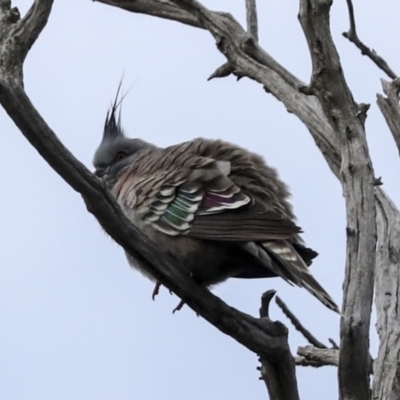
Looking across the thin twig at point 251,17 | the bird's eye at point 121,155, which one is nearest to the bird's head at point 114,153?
the bird's eye at point 121,155

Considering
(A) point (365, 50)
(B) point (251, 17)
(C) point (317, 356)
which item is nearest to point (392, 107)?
(A) point (365, 50)

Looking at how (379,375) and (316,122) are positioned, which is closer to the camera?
(379,375)

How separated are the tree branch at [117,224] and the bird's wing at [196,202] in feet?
0.90

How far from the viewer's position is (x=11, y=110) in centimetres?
373

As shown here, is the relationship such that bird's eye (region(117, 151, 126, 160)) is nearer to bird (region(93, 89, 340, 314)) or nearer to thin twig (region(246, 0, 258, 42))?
bird (region(93, 89, 340, 314))

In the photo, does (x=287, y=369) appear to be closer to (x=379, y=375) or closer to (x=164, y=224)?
(x=379, y=375)

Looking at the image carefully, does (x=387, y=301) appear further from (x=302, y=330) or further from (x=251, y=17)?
(x=251, y=17)

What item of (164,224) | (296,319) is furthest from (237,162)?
(296,319)

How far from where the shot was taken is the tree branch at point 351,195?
13.7ft

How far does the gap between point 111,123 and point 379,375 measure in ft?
10.4

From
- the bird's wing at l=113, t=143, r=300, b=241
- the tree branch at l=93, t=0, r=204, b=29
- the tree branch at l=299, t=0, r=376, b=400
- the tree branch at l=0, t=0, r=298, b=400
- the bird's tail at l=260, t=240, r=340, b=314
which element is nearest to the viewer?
the tree branch at l=0, t=0, r=298, b=400

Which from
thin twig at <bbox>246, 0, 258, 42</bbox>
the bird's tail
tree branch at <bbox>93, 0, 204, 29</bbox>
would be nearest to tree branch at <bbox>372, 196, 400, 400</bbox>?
the bird's tail

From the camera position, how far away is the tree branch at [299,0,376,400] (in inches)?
165

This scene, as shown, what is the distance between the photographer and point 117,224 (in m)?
4.24
